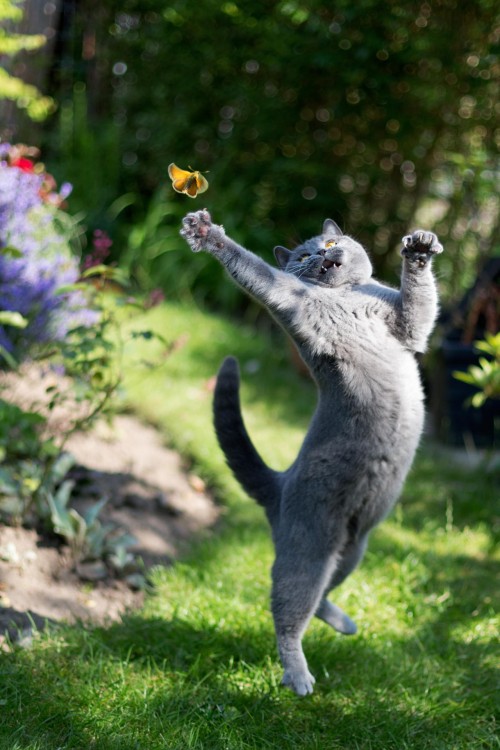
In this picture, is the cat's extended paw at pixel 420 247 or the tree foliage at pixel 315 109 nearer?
the cat's extended paw at pixel 420 247

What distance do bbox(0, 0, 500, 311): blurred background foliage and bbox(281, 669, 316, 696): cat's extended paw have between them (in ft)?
11.0

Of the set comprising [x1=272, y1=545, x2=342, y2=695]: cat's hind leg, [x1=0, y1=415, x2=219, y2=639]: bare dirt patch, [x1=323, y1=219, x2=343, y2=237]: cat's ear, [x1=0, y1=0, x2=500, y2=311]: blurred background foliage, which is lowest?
[x1=0, y1=415, x2=219, y2=639]: bare dirt patch

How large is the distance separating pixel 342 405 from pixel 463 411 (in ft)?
8.69

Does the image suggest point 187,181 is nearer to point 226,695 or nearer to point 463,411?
point 226,695

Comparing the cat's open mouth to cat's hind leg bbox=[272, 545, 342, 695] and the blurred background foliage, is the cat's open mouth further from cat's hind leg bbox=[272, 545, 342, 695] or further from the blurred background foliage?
the blurred background foliage

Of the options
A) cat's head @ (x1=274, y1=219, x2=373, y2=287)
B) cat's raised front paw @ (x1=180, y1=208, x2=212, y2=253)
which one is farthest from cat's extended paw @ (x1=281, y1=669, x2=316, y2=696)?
cat's raised front paw @ (x1=180, y1=208, x2=212, y2=253)

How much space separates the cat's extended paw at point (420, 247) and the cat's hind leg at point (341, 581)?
831mm

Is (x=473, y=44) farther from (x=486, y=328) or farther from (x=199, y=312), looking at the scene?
(x=199, y=312)

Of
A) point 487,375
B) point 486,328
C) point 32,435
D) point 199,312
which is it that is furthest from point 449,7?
point 32,435

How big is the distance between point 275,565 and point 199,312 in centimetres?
401

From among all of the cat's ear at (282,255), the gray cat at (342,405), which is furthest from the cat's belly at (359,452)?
the cat's ear at (282,255)

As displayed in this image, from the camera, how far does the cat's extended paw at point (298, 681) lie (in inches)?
81.9

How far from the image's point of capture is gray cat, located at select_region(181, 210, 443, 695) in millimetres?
2006

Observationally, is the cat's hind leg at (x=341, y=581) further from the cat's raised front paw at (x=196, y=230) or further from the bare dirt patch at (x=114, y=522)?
the cat's raised front paw at (x=196, y=230)
